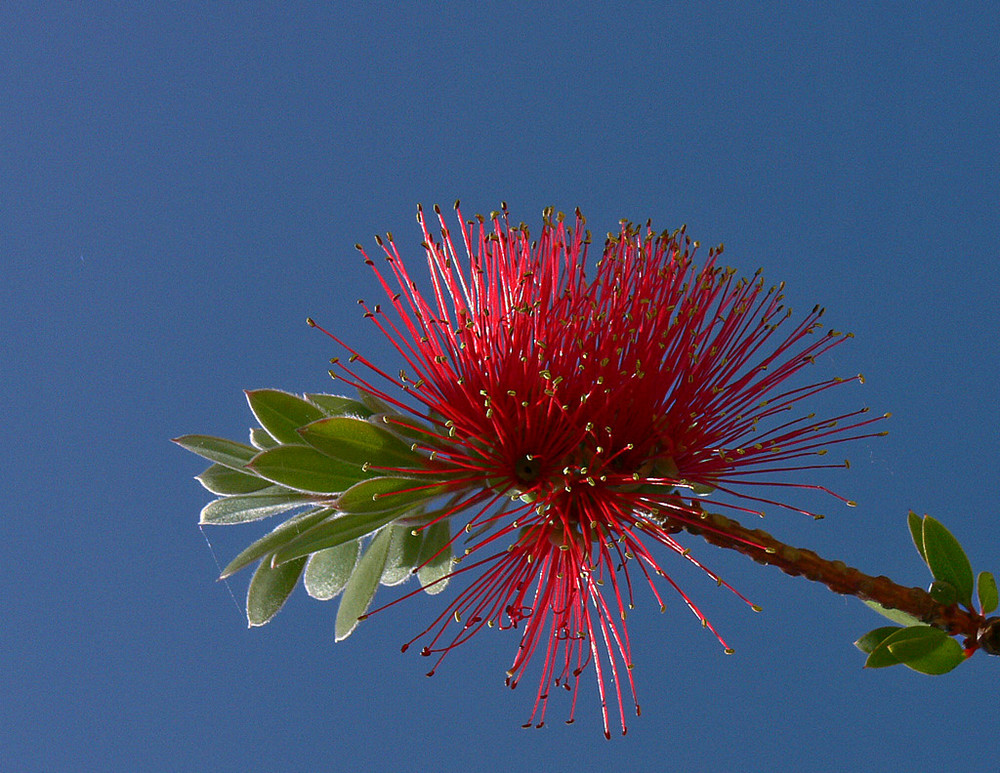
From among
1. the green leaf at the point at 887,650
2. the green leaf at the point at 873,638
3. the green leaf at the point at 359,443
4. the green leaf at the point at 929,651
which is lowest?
the green leaf at the point at 929,651

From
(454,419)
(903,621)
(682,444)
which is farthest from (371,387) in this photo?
(903,621)

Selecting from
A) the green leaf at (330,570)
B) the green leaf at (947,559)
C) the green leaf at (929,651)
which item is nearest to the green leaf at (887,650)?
the green leaf at (929,651)

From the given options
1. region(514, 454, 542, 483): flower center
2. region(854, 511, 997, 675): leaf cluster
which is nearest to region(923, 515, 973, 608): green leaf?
region(854, 511, 997, 675): leaf cluster

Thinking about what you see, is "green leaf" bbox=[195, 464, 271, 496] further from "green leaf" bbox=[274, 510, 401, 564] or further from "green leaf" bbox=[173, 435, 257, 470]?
"green leaf" bbox=[274, 510, 401, 564]

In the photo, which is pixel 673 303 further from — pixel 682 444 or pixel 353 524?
pixel 353 524

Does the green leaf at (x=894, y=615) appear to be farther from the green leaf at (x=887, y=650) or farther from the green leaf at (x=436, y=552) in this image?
the green leaf at (x=436, y=552)
